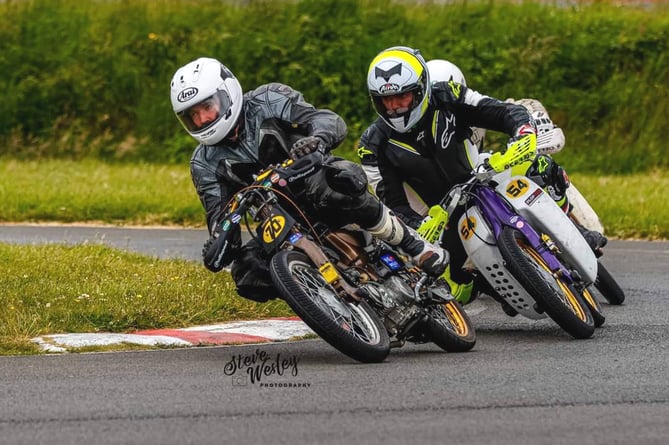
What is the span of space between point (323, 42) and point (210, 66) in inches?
559

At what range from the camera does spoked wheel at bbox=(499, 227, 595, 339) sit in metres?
8.45

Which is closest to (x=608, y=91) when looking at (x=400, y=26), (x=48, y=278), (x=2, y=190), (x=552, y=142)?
(x=400, y=26)

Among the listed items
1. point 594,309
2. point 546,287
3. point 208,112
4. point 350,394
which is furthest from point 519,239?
point 350,394

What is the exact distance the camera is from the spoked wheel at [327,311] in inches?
288

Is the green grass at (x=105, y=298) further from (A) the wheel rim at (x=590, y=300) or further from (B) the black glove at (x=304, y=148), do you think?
(A) the wheel rim at (x=590, y=300)

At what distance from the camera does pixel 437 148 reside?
9.56 meters

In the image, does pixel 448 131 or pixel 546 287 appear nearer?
pixel 546 287

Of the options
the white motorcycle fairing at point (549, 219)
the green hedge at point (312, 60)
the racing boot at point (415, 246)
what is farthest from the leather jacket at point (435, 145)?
Result: the green hedge at point (312, 60)

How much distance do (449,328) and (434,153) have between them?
5.29ft

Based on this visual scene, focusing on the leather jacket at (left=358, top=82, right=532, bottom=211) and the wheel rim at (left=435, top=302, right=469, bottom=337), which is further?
the leather jacket at (left=358, top=82, right=532, bottom=211)

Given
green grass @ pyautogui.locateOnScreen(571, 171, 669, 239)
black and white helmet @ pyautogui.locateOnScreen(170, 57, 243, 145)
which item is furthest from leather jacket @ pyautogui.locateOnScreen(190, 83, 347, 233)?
green grass @ pyautogui.locateOnScreen(571, 171, 669, 239)

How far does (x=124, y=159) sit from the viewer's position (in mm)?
22828

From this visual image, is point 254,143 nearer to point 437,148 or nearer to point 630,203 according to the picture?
point 437,148

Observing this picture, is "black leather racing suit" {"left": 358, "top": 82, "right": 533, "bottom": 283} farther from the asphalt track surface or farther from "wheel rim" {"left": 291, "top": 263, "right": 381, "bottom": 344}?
"wheel rim" {"left": 291, "top": 263, "right": 381, "bottom": 344}
